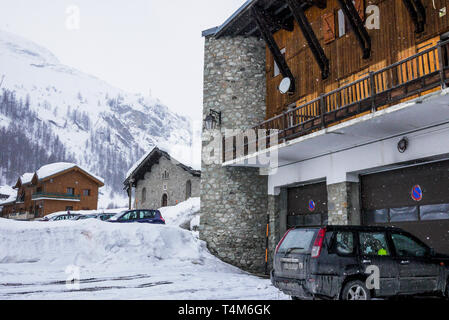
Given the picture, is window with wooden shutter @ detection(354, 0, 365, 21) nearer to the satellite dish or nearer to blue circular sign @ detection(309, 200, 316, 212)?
the satellite dish

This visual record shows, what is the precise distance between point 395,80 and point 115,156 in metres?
194

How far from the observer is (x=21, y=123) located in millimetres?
180875

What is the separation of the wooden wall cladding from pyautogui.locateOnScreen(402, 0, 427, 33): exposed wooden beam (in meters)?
0.13

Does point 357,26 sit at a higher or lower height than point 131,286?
higher

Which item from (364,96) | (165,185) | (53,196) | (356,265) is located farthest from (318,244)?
(53,196)

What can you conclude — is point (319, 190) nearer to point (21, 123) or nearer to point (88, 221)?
point (88, 221)

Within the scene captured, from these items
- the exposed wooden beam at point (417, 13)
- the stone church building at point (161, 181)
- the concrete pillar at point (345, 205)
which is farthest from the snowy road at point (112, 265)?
the stone church building at point (161, 181)

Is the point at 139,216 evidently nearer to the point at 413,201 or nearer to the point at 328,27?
the point at 328,27

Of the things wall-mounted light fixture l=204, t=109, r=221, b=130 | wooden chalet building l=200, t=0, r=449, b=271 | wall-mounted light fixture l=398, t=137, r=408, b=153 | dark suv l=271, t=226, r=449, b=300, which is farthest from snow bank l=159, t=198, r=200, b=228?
dark suv l=271, t=226, r=449, b=300

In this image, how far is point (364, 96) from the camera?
11930 millimetres

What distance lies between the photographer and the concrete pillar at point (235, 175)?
56.4ft

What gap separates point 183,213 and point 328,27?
56.6 ft

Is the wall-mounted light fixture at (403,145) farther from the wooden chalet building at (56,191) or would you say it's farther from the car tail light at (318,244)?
the wooden chalet building at (56,191)
